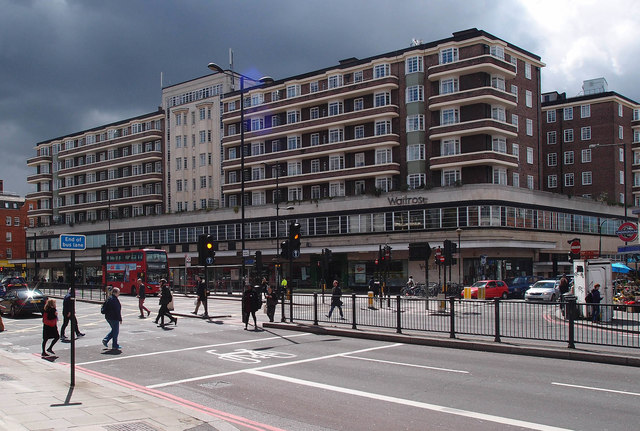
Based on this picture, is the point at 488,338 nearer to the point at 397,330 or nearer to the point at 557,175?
the point at 397,330

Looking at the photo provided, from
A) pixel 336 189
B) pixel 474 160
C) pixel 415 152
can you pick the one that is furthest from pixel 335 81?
pixel 474 160

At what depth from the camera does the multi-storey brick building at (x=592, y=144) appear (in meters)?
66.2

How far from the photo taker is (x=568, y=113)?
69125mm

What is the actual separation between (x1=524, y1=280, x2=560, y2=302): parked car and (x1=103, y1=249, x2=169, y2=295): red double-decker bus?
90.3 feet

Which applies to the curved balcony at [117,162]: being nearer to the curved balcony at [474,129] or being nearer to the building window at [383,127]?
the building window at [383,127]

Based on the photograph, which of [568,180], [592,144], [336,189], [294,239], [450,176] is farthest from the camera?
[568,180]

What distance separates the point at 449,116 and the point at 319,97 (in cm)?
1522

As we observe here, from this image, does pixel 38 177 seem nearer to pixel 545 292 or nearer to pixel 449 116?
pixel 449 116

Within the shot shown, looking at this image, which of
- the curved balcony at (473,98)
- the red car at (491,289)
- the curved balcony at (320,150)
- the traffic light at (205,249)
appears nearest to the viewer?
the traffic light at (205,249)

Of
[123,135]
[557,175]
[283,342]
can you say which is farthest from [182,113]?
[283,342]

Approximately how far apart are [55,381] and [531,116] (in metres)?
56.6

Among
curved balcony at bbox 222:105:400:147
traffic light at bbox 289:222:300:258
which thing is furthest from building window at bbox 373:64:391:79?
Answer: traffic light at bbox 289:222:300:258

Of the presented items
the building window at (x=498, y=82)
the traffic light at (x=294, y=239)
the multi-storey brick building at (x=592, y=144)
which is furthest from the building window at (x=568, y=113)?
the traffic light at (x=294, y=239)

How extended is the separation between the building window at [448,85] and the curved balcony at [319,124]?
17.0ft
